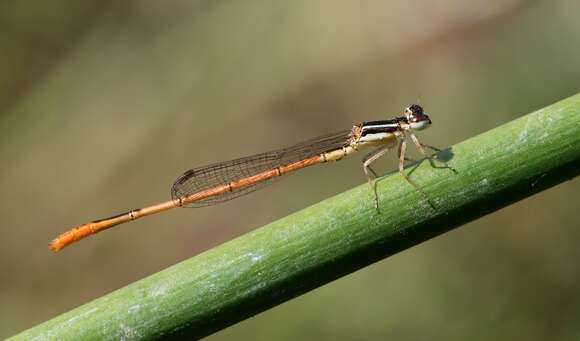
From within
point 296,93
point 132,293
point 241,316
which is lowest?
point 241,316

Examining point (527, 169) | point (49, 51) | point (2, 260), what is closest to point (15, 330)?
point (2, 260)

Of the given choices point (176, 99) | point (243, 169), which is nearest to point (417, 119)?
point (243, 169)

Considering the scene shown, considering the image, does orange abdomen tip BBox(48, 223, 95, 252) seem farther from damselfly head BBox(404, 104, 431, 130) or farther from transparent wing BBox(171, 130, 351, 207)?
damselfly head BBox(404, 104, 431, 130)

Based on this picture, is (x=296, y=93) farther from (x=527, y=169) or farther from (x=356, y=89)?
(x=527, y=169)

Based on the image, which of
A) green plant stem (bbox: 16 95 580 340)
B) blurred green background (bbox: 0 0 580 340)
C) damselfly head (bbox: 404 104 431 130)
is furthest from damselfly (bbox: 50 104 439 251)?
green plant stem (bbox: 16 95 580 340)

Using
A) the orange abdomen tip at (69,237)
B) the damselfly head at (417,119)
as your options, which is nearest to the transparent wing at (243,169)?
the damselfly head at (417,119)

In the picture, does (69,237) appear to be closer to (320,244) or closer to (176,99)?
(320,244)
